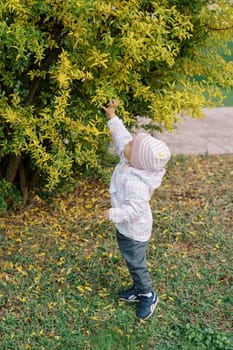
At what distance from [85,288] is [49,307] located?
0.29 meters

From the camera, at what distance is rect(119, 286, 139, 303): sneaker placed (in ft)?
11.8

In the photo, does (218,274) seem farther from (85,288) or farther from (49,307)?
(49,307)

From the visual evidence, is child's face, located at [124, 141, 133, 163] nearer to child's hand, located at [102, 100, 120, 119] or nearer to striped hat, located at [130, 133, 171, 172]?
striped hat, located at [130, 133, 171, 172]

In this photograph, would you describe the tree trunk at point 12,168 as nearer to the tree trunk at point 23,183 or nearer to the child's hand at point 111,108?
the tree trunk at point 23,183

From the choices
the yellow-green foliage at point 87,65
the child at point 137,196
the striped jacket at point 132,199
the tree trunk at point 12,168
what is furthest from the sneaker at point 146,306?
the tree trunk at point 12,168

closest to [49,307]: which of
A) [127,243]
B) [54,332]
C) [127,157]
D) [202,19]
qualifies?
[54,332]

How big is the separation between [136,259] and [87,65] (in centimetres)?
122

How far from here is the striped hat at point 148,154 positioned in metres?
3.11

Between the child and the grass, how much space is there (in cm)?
20

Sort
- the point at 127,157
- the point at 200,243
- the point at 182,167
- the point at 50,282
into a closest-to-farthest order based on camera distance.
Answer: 1. the point at 127,157
2. the point at 50,282
3. the point at 200,243
4. the point at 182,167

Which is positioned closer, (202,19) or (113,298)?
(113,298)

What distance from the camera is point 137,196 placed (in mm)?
3186

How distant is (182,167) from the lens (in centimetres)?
539

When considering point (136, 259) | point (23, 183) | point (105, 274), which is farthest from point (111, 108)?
point (23, 183)
